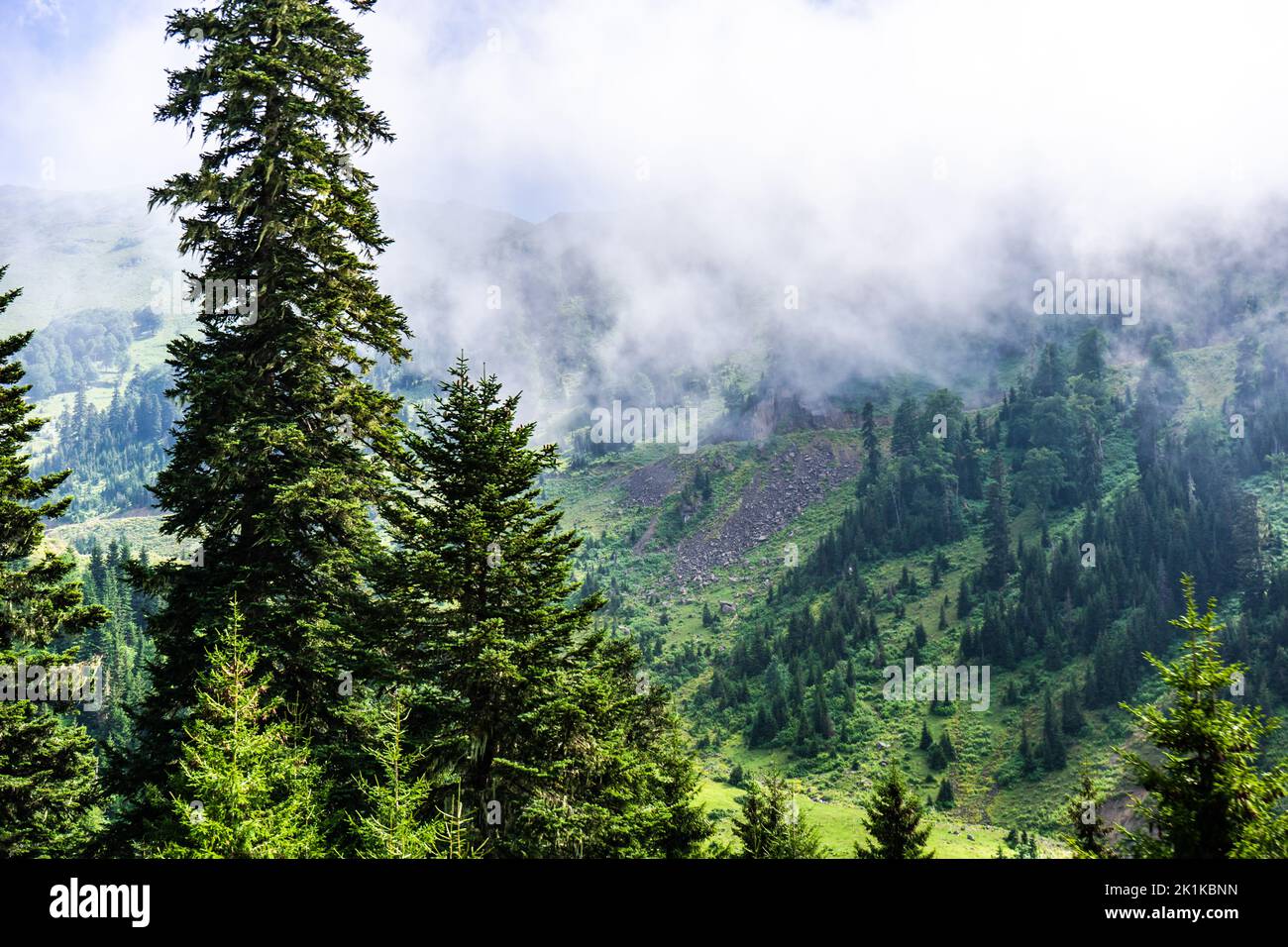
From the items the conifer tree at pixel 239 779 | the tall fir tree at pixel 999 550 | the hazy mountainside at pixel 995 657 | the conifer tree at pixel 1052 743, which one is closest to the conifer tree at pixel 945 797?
the hazy mountainside at pixel 995 657

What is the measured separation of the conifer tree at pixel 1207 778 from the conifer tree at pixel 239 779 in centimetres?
1560

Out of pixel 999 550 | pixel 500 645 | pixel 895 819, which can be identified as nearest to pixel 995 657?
pixel 999 550

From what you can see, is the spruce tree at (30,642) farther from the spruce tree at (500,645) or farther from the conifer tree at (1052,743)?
the conifer tree at (1052,743)

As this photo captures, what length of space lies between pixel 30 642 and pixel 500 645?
456 inches

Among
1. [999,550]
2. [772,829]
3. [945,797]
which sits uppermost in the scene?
[999,550]

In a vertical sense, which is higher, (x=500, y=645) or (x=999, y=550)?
(x=999, y=550)

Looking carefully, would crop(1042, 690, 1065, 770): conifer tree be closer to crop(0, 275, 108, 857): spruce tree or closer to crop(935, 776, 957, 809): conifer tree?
crop(935, 776, 957, 809): conifer tree

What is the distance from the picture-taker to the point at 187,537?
19.1 metres

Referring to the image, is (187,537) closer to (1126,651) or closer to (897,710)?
(897,710)

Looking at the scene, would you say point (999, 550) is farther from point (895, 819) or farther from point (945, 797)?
point (895, 819)

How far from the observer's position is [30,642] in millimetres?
19297

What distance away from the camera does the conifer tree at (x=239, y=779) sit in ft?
44.3
